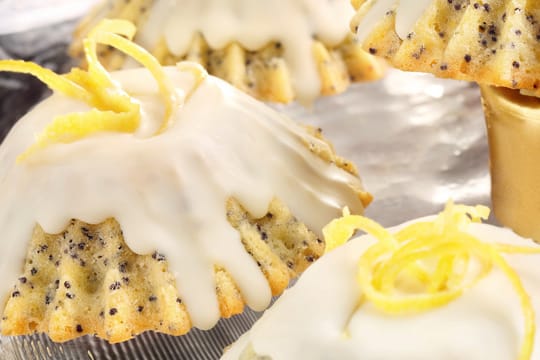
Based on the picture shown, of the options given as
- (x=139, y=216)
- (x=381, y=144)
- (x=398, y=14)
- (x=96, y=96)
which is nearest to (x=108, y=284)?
(x=139, y=216)

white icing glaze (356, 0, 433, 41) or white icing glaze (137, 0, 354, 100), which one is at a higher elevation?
white icing glaze (356, 0, 433, 41)

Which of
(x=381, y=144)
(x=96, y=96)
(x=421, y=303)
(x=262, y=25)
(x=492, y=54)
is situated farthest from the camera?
(x=381, y=144)

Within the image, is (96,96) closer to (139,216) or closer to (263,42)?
(139,216)

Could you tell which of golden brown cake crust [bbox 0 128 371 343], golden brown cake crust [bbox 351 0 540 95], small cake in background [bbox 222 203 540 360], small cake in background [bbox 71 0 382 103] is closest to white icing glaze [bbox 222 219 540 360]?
small cake in background [bbox 222 203 540 360]

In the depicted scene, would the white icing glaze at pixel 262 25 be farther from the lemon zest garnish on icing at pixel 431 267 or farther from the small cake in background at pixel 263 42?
the lemon zest garnish on icing at pixel 431 267

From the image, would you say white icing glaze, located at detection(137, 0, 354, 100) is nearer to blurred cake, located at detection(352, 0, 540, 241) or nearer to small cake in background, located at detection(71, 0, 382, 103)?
small cake in background, located at detection(71, 0, 382, 103)

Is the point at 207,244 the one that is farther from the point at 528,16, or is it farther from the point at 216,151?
the point at 528,16

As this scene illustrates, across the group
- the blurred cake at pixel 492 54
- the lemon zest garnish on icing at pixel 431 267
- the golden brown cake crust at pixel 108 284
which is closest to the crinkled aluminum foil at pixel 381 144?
the golden brown cake crust at pixel 108 284
